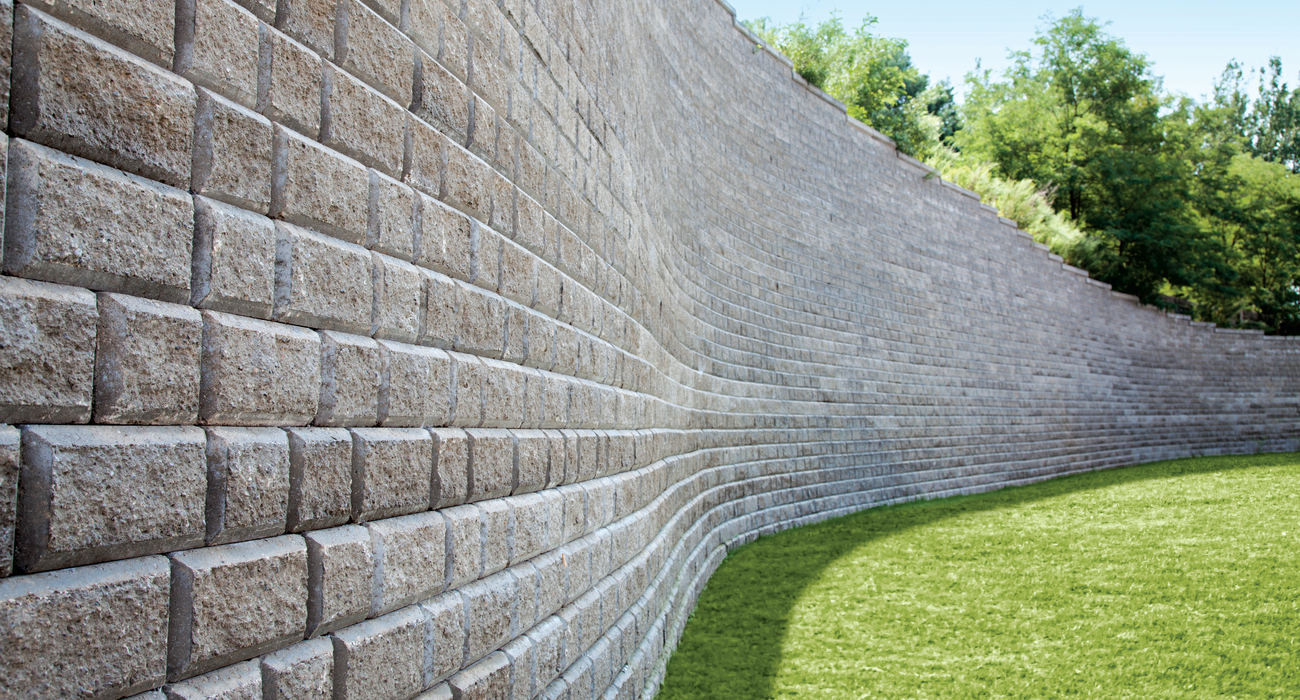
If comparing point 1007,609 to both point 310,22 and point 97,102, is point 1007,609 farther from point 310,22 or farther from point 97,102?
point 97,102

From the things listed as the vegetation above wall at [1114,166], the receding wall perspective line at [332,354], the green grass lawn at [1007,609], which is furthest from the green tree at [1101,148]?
the receding wall perspective line at [332,354]

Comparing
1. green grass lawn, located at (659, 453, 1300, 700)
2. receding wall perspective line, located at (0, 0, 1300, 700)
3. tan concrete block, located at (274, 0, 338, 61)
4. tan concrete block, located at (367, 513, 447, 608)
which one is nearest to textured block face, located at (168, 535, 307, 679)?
receding wall perspective line, located at (0, 0, 1300, 700)

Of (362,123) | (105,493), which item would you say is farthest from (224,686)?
(362,123)

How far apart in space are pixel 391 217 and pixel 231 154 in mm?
622

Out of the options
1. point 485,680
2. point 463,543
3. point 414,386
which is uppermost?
point 414,386

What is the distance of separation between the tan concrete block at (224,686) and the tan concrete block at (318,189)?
917mm

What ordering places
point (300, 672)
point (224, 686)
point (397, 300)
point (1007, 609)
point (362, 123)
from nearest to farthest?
point (224, 686) → point (300, 672) → point (362, 123) → point (397, 300) → point (1007, 609)

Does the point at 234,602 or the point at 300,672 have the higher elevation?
the point at 234,602

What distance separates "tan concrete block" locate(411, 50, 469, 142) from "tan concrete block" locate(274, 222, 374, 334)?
24.1 inches

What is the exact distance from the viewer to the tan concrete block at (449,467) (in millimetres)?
2516

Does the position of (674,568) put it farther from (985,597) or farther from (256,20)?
(256,20)

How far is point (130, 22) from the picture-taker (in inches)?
59.0

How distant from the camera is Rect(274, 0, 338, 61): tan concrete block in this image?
192 cm

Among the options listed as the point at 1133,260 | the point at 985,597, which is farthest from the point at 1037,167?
the point at 985,597
